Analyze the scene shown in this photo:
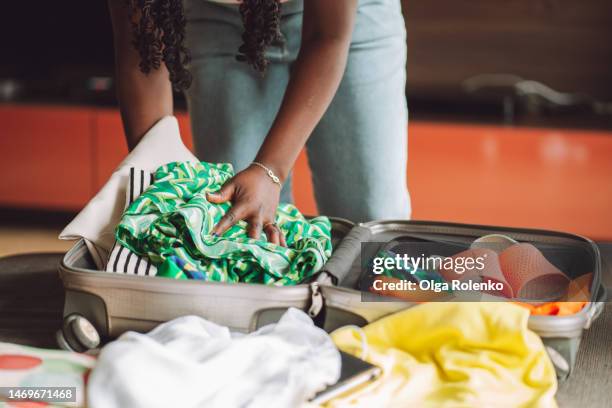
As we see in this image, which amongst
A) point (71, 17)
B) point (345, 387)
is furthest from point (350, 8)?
point (71, 17)

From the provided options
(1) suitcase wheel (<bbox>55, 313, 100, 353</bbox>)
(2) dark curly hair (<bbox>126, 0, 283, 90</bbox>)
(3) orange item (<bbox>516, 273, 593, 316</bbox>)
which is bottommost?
(1) suitcase wheel (<bbox>55, 313, 100, 353</bbox>)

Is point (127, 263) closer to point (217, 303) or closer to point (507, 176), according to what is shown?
point (217, 303)

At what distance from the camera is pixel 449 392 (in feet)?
2.43

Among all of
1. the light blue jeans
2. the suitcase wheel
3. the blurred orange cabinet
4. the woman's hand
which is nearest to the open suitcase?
the suitcase wheel

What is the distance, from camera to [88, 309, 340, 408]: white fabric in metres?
0.68

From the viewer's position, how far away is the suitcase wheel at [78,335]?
852mm

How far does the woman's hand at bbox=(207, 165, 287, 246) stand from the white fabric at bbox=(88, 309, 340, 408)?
0.18 m

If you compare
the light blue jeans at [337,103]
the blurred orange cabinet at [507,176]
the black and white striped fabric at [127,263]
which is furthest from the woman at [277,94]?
the blurred orange cabinet at [507,176]

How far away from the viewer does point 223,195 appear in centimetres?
95

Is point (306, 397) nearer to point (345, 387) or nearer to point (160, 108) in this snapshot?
point (345, 387)

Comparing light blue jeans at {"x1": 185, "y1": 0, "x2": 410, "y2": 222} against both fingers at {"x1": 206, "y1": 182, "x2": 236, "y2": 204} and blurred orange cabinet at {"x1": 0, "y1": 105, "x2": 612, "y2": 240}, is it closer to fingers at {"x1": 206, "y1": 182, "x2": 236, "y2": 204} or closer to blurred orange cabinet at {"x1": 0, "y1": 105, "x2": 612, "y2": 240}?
fingers at {"x1": 206, "y1": 182, "x2": 236, "y2": 204}

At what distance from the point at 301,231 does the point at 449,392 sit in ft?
1.03
